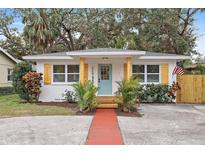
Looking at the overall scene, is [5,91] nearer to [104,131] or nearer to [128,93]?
[128,93]

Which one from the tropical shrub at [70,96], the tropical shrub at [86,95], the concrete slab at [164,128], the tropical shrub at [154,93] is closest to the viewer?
the concrete slab at [164,128]

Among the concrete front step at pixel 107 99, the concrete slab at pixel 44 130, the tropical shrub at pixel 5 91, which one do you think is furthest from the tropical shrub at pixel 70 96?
the tropical shrub at pixel 5 91

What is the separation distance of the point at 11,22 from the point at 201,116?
2476cm

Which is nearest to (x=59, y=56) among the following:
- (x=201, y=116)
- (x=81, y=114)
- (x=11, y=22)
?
(x=81, y=114)

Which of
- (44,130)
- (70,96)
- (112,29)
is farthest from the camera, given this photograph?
(112,29)

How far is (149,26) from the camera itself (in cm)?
2661

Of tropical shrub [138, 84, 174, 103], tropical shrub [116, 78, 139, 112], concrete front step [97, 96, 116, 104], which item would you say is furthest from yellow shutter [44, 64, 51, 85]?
tropical shrub [116, 78, 139, 112]

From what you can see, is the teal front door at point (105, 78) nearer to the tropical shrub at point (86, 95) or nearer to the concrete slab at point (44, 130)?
the tropical shrub at point (86, 95)

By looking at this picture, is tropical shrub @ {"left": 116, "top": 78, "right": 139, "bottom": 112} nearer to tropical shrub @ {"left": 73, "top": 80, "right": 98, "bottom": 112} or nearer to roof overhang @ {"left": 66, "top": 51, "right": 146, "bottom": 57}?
tropical shrub @ {"left": 73, "top": 80, "right": 98, "bottom": 112}

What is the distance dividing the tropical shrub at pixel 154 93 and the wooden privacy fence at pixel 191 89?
1019 mm

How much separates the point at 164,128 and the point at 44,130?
372 centimetres

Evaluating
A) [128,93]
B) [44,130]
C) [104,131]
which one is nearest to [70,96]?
[128,93]

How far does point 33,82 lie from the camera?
58.8 feet

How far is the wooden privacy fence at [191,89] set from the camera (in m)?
19.4
